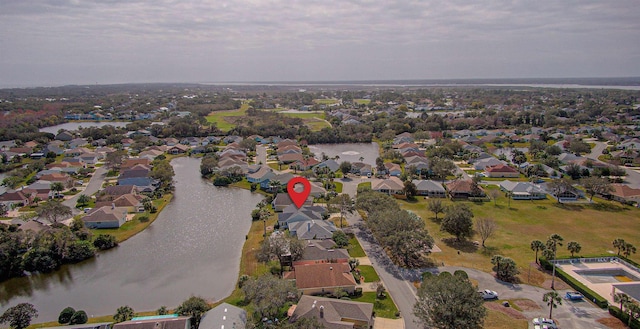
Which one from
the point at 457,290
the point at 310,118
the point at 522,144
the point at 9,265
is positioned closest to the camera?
the point at 457,290

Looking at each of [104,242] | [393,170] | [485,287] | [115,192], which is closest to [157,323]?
[104,242]

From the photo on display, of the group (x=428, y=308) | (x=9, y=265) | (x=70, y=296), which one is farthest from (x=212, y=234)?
(x=428, y=308)

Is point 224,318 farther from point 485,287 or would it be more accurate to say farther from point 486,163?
point 486,163

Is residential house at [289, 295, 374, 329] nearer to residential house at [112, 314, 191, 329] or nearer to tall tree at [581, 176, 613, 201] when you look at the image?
residential house at [112, 314, 191, 329]

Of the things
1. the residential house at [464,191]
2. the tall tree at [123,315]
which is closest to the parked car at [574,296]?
the residential house at [464,191]

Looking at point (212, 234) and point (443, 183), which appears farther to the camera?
point (443, 183)

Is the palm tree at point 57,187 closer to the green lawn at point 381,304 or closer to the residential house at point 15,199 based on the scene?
the residential house at point 15,199

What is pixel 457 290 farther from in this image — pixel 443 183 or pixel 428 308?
pixel 443 183
